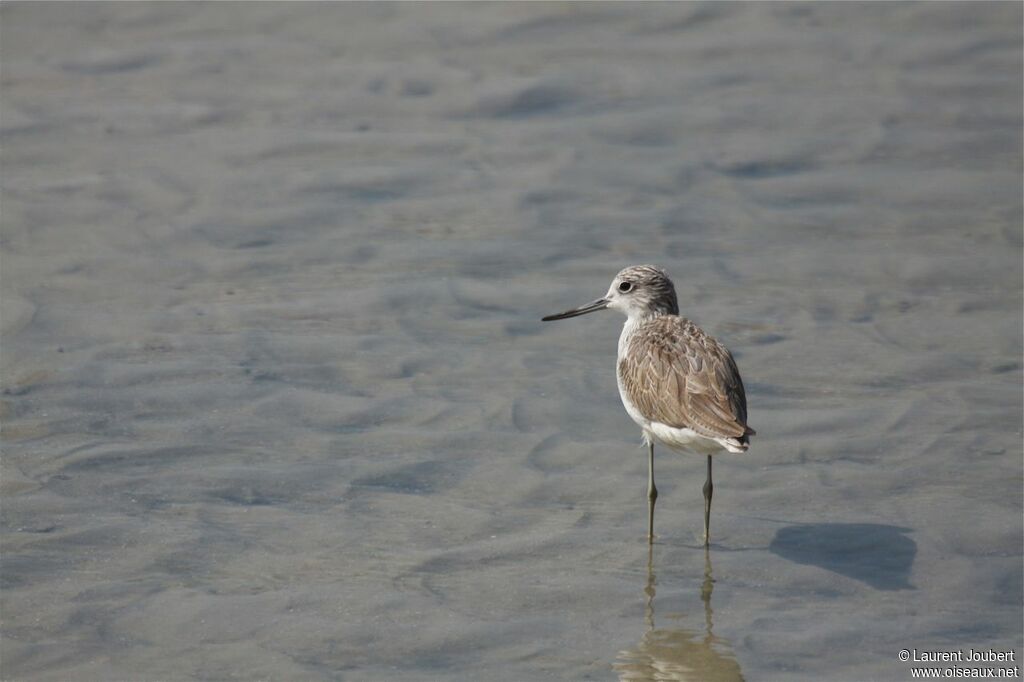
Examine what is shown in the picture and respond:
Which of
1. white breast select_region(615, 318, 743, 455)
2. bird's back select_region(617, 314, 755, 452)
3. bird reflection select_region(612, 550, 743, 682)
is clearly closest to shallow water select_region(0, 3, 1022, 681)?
bird reflection select_region(612, 550, 743, 682)

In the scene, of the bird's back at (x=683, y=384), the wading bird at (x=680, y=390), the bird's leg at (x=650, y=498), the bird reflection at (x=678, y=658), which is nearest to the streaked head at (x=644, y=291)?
the wading bird at (x=680, y=390)

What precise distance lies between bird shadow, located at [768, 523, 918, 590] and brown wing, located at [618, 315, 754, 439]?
669mm

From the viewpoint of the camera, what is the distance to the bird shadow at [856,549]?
717cm

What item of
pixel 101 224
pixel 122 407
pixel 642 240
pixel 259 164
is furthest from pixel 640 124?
pixel 122 407

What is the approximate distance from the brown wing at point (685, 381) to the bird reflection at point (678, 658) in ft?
3.24

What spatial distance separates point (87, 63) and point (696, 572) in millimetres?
8848

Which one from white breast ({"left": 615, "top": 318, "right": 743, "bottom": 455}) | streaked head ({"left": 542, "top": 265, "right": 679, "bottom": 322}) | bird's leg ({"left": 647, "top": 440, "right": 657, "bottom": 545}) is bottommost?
bird's leg ({"left": 647, "top": 440, "right": 657, "bottom": 545})

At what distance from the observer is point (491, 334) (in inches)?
379

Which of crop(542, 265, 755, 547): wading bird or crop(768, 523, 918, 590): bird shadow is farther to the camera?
crop(542, 265, 755, 547): wading bird

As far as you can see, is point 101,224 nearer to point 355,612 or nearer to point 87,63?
point 87,63

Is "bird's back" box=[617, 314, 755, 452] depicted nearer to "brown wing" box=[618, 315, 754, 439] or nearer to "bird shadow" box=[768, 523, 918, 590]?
"brown wing" box=[618, 315, 754, 439]

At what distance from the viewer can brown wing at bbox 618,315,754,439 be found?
7.28m

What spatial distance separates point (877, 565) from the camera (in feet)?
23.8

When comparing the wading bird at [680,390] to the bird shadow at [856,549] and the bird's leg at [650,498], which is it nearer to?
the bird's leg at [650,498]
